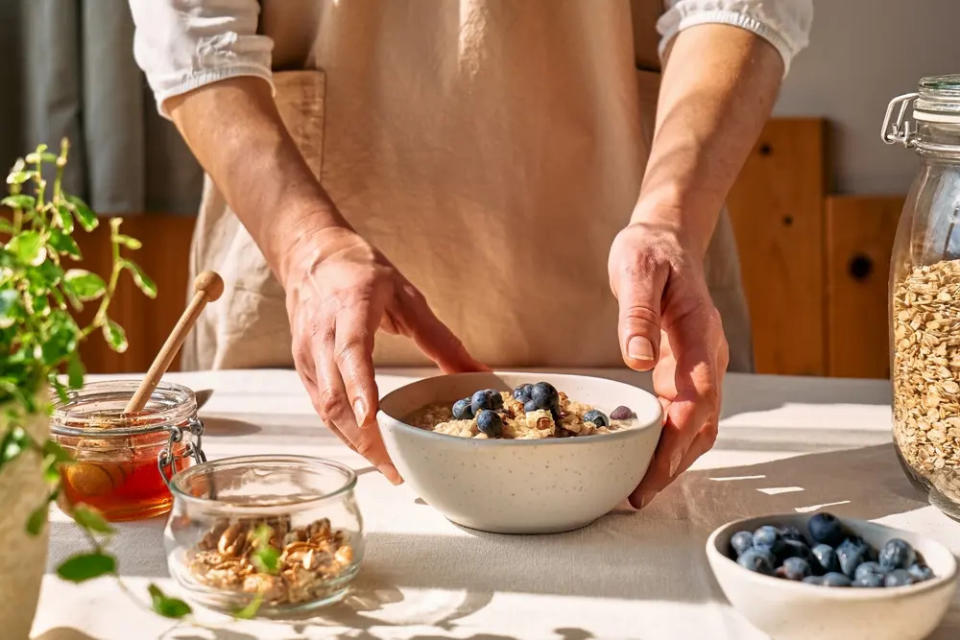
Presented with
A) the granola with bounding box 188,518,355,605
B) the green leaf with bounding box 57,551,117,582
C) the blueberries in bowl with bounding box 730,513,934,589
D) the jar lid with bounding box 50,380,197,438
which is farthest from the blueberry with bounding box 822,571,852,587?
the jar lid with bounding box 50,380,197,438

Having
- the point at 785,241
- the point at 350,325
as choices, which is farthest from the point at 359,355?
the point at 785,241

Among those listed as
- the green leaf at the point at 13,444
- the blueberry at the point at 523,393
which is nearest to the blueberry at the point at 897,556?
the blueberry at the point at 523,393

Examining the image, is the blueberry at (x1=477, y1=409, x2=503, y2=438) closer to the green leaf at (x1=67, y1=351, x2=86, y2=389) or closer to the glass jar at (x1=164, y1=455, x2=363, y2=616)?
the glass jar at (x1=164, y1=455, x2=363, y2=616)

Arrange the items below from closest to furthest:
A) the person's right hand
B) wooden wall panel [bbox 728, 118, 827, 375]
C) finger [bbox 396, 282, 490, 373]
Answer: the person's right hand < finger [bbox 396, 282, 490, 373] < wooden wall panel [bbox 728, 118, 827, 375]

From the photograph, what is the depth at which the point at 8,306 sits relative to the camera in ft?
1.99

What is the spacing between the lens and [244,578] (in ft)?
2.55

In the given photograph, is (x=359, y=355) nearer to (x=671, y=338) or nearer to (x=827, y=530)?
(x=671, y=338)

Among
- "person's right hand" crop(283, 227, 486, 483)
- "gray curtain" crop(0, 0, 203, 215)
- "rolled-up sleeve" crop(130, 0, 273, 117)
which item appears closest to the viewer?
"person's right hand" crop(283, 227, 486, 483)

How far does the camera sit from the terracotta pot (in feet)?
2.21

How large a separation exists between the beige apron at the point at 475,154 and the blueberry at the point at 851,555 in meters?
0.75

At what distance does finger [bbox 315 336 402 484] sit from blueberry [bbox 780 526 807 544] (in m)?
0.34

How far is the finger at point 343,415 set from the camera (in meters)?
1.00

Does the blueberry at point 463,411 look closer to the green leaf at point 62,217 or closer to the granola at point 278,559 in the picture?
the granola at point 278,559

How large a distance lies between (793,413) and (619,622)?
550mm
